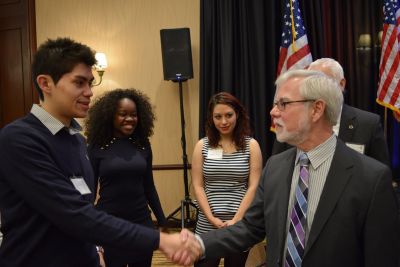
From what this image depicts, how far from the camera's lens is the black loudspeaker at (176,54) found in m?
4.92

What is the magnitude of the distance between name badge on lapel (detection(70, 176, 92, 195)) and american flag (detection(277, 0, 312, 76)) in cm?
335

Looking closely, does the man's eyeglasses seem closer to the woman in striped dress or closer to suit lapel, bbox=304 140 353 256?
suit lapel, bbox=304 140 353 256

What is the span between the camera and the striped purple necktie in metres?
1.51

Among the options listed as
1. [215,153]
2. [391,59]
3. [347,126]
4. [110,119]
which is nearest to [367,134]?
[347,126]

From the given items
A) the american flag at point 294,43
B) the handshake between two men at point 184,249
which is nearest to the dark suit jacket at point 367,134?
the handshake between two men at point 184,249

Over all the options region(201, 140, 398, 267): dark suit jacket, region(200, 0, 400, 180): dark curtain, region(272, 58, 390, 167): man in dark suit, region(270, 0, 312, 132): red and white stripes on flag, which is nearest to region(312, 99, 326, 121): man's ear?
region(201, 140, 398, 267): dark suit jacket

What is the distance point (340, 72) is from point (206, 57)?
8.98 feet

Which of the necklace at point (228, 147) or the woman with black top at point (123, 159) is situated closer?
the woman with black top at point (123, 159)

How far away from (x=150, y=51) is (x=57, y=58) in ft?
13.3

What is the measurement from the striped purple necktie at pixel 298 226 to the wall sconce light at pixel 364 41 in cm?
378

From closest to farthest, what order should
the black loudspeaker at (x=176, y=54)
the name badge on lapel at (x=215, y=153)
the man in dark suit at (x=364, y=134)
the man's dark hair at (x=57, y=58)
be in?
1. the man's dark hair at (x=57, y=58)
2. the man in dark suit at (x=364, y=134)
3. the name badge on lapel at (x=215, y=153)
4. the black loudspeaker at (x=176, y=54)

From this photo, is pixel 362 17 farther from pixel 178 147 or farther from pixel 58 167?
pixel 58 167

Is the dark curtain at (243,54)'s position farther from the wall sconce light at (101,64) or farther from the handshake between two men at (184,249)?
the handshake between two men at (184,249)

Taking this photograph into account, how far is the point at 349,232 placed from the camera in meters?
1.41
